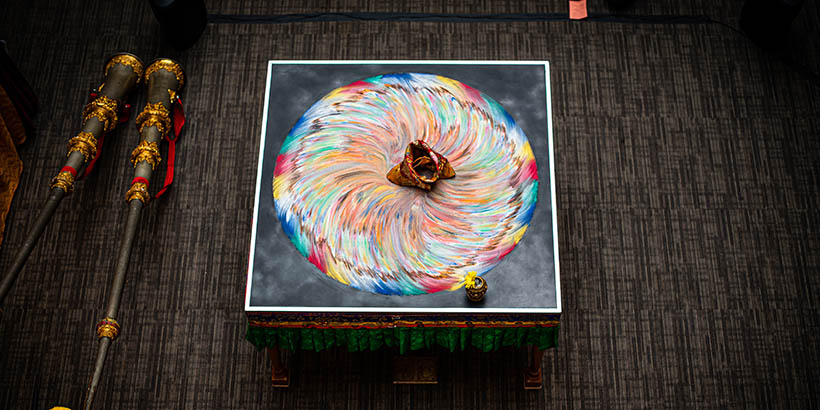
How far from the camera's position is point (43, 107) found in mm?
4527

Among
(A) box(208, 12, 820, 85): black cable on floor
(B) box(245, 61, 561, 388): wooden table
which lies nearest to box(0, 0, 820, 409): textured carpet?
(A) box(208, 12, 820, 85): black cable on floor

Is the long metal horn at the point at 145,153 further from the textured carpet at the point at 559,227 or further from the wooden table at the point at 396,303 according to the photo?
the wooden table at the point at 396,303

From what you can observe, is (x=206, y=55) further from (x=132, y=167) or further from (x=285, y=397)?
(x=285, y=397)

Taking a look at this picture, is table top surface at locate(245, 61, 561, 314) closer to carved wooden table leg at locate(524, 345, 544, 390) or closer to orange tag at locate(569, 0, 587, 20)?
carved wooden table leg at locate(524, 345, 544, 390)

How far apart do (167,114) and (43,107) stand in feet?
2.50

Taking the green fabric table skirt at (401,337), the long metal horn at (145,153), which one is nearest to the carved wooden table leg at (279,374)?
the green fabric table skirt at (401,337)

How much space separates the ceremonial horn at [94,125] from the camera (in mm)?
3791

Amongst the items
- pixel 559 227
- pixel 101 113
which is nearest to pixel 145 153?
pixel 101 113

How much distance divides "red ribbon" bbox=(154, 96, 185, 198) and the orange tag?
2261 millimetres

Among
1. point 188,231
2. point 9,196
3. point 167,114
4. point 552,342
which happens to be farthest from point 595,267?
point 9,196

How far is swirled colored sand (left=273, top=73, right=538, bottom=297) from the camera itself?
11.1 ft

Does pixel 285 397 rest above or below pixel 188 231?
below

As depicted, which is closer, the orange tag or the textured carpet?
the textured carpet

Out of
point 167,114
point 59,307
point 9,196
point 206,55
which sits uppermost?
point 206,55
